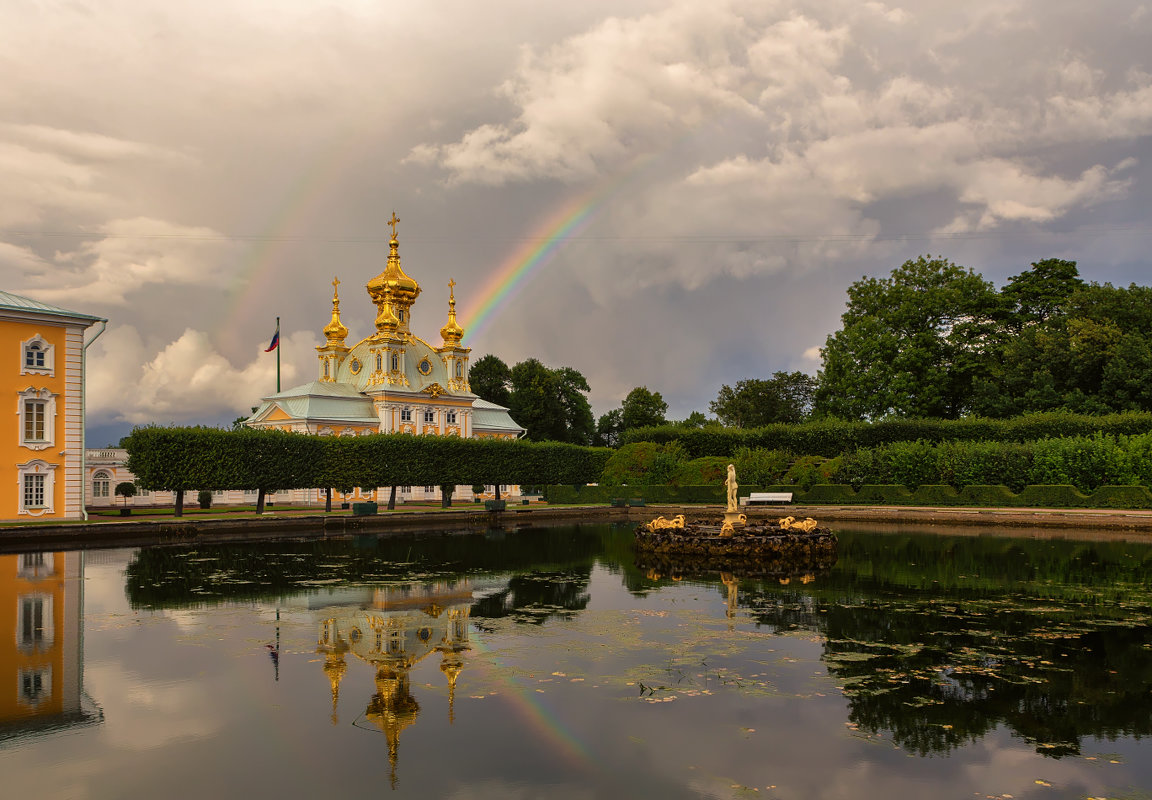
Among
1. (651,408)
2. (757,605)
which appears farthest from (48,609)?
(651,408)

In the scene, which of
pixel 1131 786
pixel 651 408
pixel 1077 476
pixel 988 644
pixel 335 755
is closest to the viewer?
pixel 1131 786

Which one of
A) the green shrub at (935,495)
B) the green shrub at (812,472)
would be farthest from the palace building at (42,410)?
the green shrub at (935,495)

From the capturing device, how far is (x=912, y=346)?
55312 mm

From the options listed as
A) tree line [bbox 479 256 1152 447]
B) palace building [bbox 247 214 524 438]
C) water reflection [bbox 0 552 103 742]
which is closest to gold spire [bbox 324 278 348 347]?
palace building [bbox 247 214 524 438]

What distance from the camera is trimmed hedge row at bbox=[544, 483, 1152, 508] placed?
3712 cm

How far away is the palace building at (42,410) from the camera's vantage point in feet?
112

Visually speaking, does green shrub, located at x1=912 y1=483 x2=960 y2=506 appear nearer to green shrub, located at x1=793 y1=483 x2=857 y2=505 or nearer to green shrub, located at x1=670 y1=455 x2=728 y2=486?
green shrub, located at x1=793 y1=483 x2=857 y2=505

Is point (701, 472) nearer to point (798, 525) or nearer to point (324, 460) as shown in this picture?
point (324, 460)

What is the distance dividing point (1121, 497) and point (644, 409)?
183 feet

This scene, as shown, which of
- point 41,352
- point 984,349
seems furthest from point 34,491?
point 984,349

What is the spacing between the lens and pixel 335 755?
22.9 feet

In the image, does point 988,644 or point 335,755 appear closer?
point 335,755

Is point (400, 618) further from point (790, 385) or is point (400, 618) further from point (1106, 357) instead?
point (790, 385)

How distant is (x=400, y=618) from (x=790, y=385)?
73328mm
